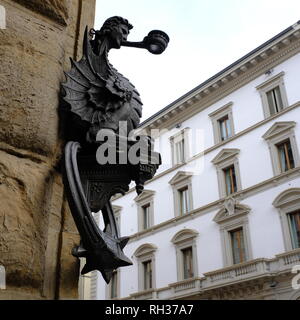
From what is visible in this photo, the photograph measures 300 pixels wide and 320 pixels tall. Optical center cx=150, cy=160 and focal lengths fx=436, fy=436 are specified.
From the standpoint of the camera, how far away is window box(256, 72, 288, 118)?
1756 centimetres

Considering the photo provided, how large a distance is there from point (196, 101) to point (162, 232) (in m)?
6.46

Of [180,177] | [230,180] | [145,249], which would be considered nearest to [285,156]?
[230,180]

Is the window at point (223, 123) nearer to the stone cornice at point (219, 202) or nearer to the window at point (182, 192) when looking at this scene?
the window at point (182, 192)

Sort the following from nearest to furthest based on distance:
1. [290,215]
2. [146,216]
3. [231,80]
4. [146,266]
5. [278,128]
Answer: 1. [290,215]
2. [278,128]
3. [231,80]
4. [146,266]
5. [146,216]

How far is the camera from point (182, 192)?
820 inches

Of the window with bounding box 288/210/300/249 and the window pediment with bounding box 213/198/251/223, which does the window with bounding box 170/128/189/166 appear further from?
the window with bounding box 288/210/300/249

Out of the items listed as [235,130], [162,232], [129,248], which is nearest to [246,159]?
[235,130]

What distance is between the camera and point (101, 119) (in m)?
1.55

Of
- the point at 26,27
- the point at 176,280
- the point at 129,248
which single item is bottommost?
the point at 26,27

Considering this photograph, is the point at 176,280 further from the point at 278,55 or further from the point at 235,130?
the point at 278,55

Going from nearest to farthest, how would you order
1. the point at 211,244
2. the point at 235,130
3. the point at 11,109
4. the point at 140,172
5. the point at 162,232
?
the point at 11,109 < the point at 140,172 < the point at 211,244 < the point at 235,130 < the point at 162,232

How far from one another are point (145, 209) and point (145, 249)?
89.3 inches

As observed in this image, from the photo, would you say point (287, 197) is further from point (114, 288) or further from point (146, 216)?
point (114, 288)

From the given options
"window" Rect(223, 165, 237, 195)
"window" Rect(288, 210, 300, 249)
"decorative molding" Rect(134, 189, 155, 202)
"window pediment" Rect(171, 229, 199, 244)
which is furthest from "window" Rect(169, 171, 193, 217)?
"window" Rect(288, 210, 300, 249)
